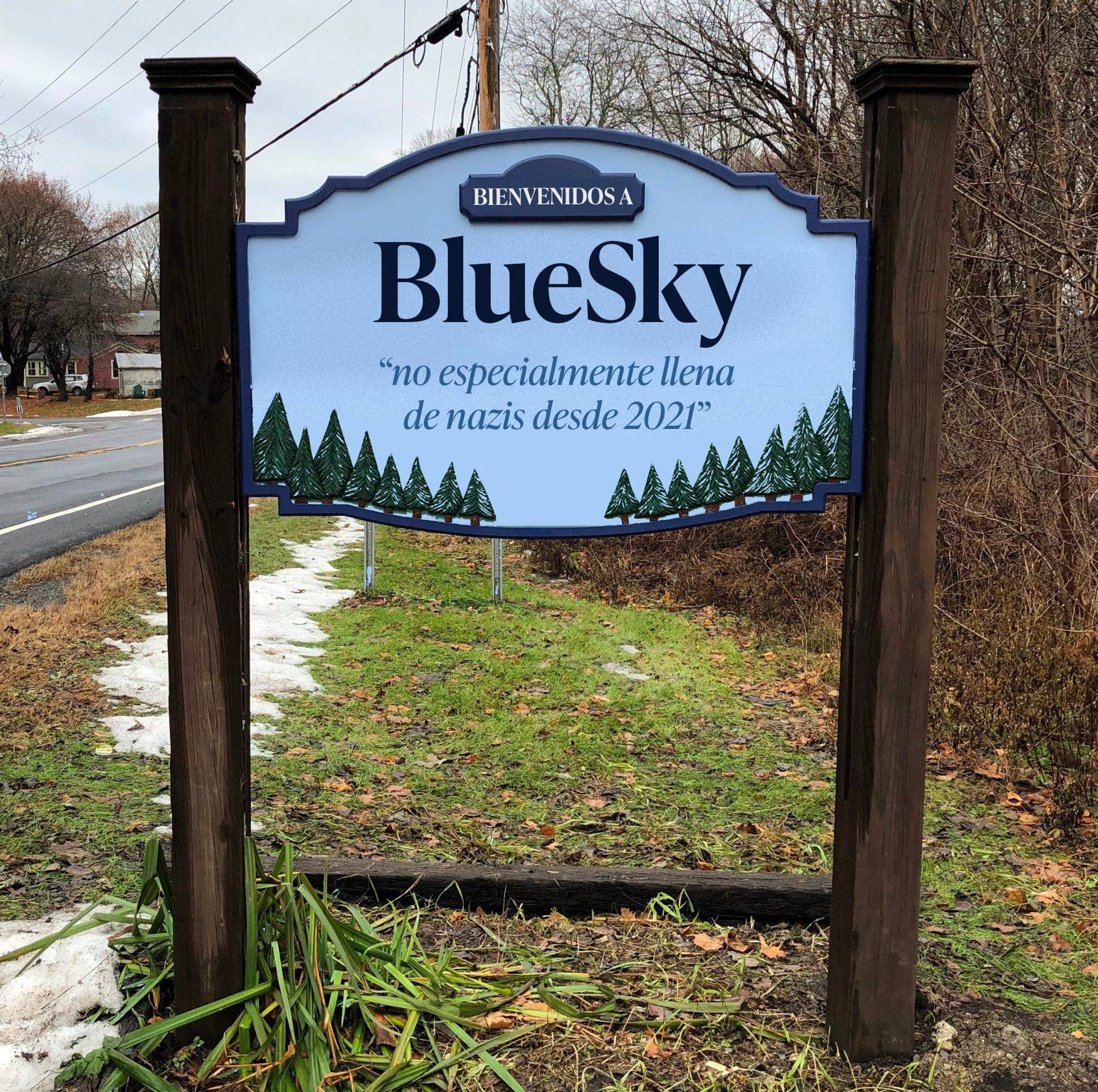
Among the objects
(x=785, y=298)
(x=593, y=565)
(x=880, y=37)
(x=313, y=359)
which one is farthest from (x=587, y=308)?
(x=593, y=565)

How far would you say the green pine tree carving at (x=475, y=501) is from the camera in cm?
262

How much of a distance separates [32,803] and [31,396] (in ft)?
205

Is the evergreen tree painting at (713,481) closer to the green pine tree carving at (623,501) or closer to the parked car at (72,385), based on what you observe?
the green pine tree carving at (623,501)

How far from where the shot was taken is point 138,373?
75.1 meters

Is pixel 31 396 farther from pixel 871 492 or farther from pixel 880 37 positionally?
pixel 871 492

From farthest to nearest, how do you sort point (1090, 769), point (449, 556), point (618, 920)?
point (449, 556) → point (1090, 769) → point (618, 920)

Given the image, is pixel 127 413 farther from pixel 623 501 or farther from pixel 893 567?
pixel 893 567

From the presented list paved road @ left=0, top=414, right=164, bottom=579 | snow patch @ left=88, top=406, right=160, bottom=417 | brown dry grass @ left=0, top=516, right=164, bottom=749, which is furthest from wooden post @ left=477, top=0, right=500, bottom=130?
snow patch @ left=88, top=406, right=160, bottom=417

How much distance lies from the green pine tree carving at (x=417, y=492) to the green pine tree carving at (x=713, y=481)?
0.67m

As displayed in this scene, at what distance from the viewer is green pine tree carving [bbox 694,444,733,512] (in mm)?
2582

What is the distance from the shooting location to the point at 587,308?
8.34 feet

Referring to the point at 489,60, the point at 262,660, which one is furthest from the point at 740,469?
the point at 489,60

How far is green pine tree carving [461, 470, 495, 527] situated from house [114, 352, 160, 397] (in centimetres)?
7427

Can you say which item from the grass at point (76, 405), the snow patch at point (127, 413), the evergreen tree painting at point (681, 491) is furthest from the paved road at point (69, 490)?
the grass at point (76, 405)
